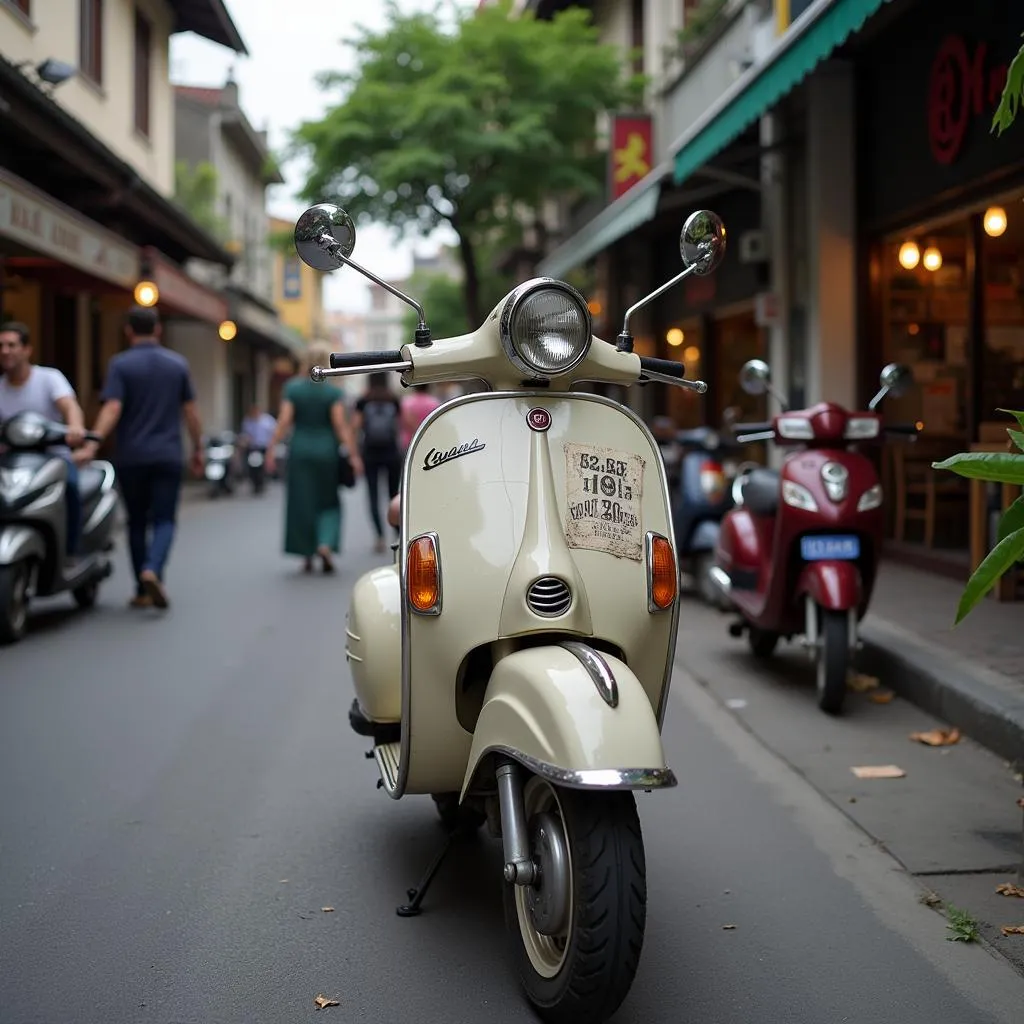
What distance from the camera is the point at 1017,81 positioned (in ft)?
10.8

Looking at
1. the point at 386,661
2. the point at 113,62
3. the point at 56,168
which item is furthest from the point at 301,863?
the point at 113,62

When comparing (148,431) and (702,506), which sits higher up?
(148,431)

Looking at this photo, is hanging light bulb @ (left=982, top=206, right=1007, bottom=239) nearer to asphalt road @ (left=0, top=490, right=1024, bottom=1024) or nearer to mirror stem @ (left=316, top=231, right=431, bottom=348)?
asphalt road @ (left=0, top=490, right=1024, bottom=1024)

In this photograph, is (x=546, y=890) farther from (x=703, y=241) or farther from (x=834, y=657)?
(x=834, y=657)

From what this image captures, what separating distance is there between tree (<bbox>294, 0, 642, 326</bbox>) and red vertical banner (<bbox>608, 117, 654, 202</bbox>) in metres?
2.18

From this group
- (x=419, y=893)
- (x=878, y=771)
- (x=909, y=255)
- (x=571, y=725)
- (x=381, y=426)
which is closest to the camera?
(x=571, y=725)

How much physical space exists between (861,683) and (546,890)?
13.4 feet

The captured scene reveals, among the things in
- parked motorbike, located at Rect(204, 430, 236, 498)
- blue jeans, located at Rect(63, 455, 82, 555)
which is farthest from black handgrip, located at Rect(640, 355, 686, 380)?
parked motorbike, located at Rect(204, 430, 236, 498)

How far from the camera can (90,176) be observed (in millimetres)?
15094

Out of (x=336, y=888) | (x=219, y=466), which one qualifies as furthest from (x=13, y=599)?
(x=219, y=466)

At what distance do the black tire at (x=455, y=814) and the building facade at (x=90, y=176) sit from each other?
8555 millimetres

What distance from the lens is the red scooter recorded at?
19.5ft

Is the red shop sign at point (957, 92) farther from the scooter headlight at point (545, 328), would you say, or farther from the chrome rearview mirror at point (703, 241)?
the scooter headlight at point (545, 328)

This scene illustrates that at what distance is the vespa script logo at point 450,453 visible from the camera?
3.44 metres
